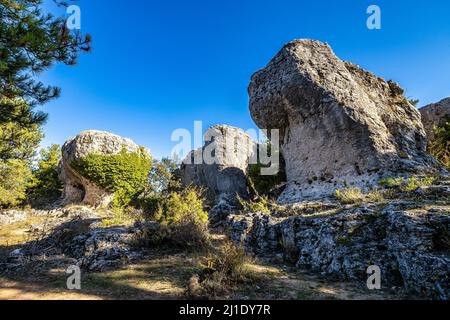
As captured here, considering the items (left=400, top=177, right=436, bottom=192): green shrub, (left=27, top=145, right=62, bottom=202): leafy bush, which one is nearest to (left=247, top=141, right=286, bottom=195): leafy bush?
(left=400, top=177, right=436, bottom=192): green shrub

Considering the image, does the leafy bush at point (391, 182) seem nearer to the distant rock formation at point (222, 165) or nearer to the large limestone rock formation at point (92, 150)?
the distant rock formation at point (222, 165)

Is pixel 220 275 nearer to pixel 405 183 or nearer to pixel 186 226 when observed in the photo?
pixel 186 226

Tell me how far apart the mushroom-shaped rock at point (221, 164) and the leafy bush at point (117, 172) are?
3458 millimetres

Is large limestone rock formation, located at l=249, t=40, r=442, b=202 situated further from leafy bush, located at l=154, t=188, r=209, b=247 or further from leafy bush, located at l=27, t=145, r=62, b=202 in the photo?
leafy bush, located at l=27, t=145, r=62, b=202

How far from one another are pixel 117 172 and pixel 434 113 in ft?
77.6

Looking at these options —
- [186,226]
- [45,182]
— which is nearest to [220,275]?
[186,226]

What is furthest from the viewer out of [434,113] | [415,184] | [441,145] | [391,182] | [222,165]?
[434,113]

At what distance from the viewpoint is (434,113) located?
19.1 meters

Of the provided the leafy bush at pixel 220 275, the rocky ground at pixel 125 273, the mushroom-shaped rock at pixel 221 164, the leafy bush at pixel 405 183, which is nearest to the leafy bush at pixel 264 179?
the mushroom-shaped rock at pixel 221 164

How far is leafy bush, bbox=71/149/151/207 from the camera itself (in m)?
18.2

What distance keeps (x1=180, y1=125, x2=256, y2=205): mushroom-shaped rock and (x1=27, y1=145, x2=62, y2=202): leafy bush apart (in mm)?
15639

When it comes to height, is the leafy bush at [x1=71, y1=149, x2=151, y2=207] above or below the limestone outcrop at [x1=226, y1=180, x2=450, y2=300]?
above

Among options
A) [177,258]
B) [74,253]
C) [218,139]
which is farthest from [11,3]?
[218,139]
